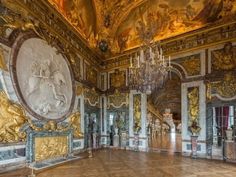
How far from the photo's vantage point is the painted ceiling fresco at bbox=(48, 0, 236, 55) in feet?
34.6

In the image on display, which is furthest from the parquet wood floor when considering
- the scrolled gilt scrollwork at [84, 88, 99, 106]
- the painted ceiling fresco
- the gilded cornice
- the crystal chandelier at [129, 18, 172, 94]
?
the gilded cornice

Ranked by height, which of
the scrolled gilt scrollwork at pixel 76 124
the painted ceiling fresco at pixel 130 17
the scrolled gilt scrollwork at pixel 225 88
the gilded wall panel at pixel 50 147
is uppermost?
the painted ceiling fresco at pixel 130 17

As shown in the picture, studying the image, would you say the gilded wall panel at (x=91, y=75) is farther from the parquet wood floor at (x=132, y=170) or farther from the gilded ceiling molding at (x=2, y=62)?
the gilded ceiling molding at (x=2, y=62)

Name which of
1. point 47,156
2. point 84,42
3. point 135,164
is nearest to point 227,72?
point 135,164

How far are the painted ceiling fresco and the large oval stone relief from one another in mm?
2129

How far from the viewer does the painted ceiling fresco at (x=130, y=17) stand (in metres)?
10.6

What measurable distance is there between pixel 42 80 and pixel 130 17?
7488mm

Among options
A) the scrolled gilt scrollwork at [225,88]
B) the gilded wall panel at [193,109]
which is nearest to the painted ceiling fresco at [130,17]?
the scrolled gilt scrollwork at [225,88]

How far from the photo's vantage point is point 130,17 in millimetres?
13648

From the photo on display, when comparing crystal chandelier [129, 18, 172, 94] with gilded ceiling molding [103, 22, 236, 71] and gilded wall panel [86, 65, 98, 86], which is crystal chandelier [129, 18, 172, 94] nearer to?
gilded ceiling molding [103, 22, 236, 71]

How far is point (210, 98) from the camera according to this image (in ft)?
33.7

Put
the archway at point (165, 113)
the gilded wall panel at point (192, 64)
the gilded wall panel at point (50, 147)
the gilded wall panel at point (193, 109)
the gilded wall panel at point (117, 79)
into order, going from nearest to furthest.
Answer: the gilded wall panel at point (50, 147) → the gilded wall panel at point (193, 109) → the gilded wall panel at point (192, 64) → the gilded wall panel at point (117, 79) → the archway at point (165, 113)

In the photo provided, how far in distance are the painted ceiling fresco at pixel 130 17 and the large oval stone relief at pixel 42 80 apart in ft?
6.98

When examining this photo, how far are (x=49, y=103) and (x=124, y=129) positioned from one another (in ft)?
19.0
